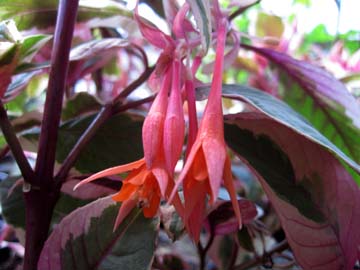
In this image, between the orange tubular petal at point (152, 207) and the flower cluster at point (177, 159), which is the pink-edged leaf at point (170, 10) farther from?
the orange tubular petal at point (152, 207)

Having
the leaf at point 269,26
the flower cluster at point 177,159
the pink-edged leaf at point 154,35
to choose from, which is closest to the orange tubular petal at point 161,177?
the flower cluster at point 177,159

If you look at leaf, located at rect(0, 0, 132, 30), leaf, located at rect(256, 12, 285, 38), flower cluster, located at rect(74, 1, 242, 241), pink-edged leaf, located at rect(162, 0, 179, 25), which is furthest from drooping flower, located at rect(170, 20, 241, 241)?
leaf, located at rect(256, 12, 285, 38)

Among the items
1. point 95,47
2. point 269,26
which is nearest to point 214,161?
point 95,47

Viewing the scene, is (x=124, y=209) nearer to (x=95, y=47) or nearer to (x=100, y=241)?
(x=100, y=241)

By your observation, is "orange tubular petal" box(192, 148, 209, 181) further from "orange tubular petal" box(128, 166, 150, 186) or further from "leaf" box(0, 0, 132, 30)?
"leaf" box(0, 0, 132, 30)

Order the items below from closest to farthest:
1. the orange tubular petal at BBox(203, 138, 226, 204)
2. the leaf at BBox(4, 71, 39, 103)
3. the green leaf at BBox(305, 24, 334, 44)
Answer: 1. the orange tubular petal at BBox(203, 138, 226, 204)
2. the leaf at BBox(4, 71, 39, 103)
3. the green leaf at BBox(305, 24, 334, 44)
